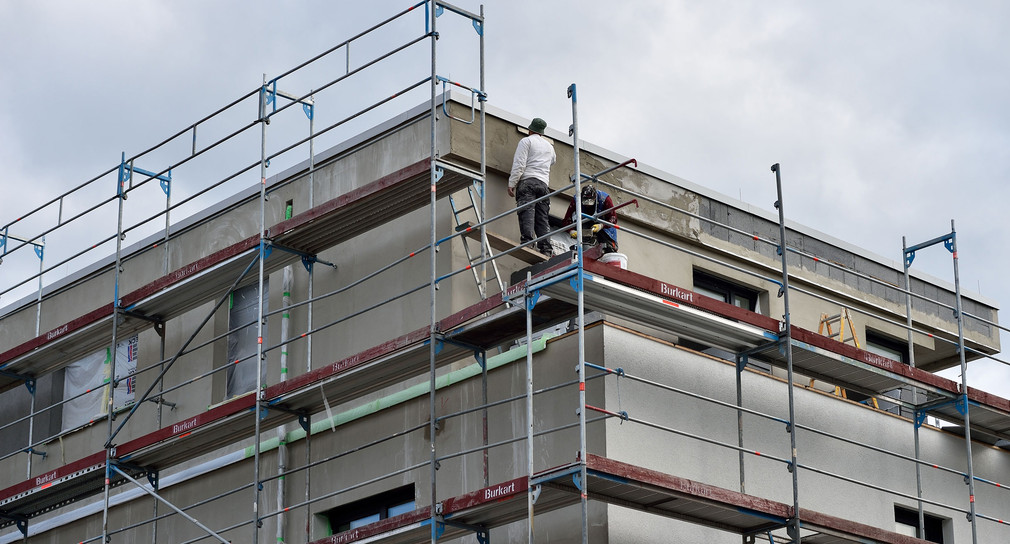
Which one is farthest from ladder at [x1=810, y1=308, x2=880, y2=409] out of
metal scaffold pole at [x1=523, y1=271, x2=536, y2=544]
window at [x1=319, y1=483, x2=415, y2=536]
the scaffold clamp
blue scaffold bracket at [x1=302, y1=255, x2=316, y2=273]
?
the scaffold clamp

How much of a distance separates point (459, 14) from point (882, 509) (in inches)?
288

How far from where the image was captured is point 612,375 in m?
15.1

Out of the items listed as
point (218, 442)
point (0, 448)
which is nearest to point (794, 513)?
point (218, 442)

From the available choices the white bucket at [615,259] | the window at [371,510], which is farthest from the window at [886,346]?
the window at [371,510]

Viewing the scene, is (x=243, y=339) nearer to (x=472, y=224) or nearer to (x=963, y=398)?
(x=472, y=224)

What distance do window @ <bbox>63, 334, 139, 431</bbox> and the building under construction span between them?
0.21 feet

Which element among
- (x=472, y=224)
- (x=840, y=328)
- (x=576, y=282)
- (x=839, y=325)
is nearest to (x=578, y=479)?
(x=576, y=282)

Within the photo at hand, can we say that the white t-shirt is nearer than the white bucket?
No

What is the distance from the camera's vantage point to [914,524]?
18188 millimetres

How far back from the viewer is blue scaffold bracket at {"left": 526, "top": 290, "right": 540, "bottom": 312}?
562 inches

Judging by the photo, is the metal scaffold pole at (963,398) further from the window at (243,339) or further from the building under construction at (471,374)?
the window at (243,339)

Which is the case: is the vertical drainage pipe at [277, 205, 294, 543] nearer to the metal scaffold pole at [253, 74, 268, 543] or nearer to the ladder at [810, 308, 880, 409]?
the metal scaffold pole at [253, 74, 268, 543]

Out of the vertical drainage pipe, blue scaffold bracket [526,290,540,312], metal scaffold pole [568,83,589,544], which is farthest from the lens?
the vertical drainage pipe

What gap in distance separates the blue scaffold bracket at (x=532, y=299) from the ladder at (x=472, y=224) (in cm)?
209
